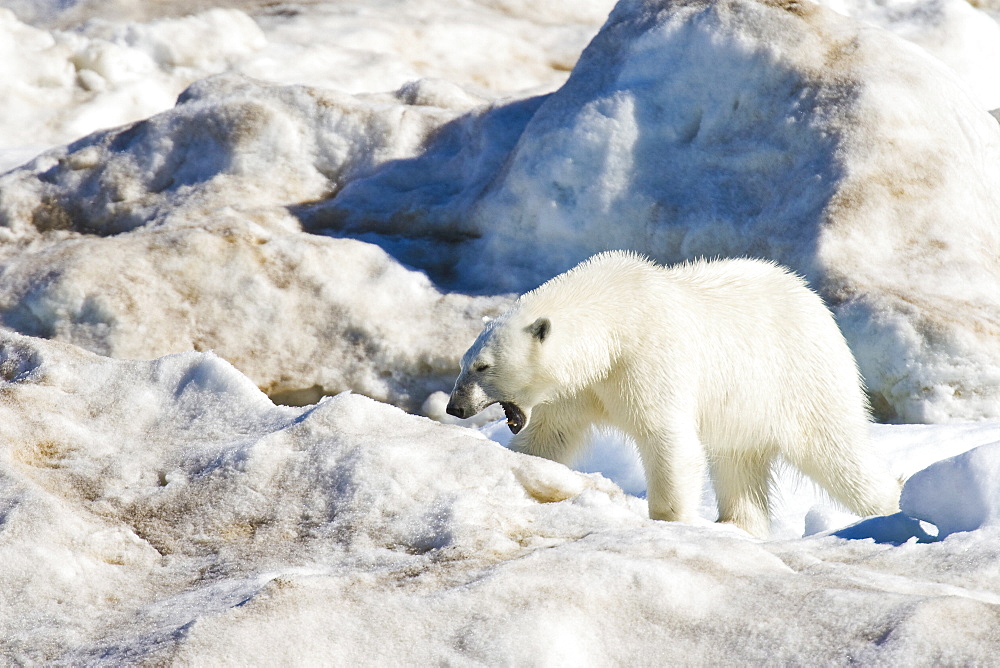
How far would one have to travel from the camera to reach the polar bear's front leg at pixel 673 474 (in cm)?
426

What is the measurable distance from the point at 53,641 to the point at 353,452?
110cm

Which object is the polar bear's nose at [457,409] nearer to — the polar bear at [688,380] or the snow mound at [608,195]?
the polar bear at [688,380]

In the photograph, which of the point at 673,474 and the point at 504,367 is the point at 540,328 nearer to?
the point at 504,367

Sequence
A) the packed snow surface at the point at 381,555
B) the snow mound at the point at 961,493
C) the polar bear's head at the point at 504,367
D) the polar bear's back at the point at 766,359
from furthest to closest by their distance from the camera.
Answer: the polar bear's back at the point at 766,359 → the polar bear's head at the point at 504,367 → the snow mound at the point at 961,493 → the packed snow surface at the point at 381,555

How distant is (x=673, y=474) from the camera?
4.26 metres

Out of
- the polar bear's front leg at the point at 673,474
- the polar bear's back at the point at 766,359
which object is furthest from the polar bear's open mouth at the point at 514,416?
the polar bear's back at the point at 766,359

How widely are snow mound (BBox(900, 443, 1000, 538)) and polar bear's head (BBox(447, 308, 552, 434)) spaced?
5.60 ft

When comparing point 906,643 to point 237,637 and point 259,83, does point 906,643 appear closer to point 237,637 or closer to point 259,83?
point 237,637

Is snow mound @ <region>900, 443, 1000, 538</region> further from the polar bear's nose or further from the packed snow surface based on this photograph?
the polar bear's nose

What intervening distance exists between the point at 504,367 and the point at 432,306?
2753mm

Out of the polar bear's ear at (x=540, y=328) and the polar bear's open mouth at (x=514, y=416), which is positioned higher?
the polar bear's ear at (x=540, y=328)

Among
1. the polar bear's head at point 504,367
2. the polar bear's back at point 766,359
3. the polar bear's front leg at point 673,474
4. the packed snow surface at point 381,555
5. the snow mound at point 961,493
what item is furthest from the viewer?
the polar bear's back at point 766,359

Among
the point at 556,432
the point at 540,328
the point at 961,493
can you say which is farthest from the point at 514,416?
the point at 961,493

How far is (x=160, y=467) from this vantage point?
3521 millimetres
